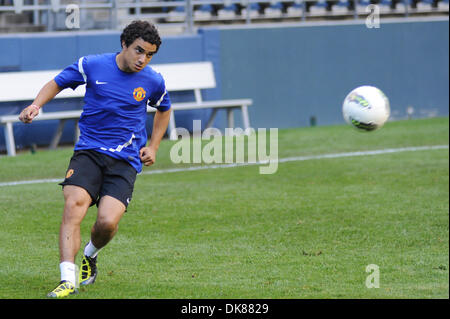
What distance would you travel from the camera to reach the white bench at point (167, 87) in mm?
14859

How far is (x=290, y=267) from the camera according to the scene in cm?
735

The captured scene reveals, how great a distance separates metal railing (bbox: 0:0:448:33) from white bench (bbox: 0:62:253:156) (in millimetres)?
1175

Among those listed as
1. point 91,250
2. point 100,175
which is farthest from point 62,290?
point 100,175

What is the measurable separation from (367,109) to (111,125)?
103 inches

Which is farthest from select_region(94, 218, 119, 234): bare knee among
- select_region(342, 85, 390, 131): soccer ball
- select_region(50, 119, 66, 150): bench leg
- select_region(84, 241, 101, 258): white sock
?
select_region(50, 119, 66, 150): bench leg

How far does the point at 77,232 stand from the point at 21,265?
1494mm

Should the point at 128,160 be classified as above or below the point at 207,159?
above

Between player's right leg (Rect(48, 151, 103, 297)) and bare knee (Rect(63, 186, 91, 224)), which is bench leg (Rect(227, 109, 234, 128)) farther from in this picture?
bare knee (Rect(63, 186, 91, 224))

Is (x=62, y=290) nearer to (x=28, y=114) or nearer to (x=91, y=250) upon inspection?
(x=91, y=250)

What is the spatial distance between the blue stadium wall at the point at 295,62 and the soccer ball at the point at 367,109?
8.64 meters

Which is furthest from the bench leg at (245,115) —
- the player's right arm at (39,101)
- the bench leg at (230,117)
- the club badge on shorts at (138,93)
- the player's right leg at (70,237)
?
the player's right leg at (70,237)

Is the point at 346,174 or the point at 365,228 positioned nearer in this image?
the point at 365,228
